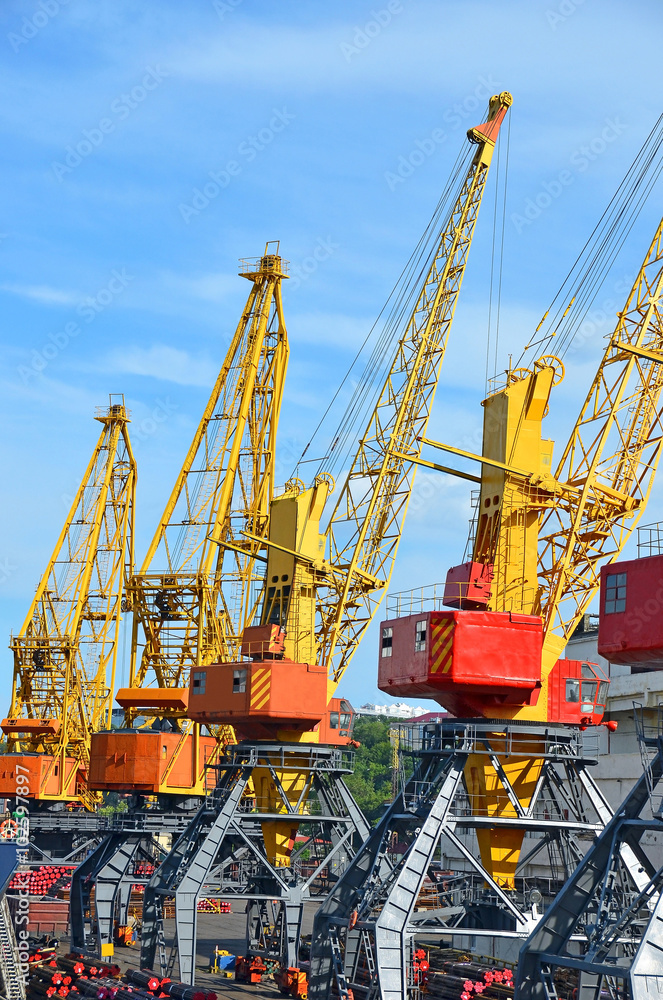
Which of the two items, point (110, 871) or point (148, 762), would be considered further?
point (148, 762)

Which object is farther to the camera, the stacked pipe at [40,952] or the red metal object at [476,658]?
the stacked pipe at [40,952]

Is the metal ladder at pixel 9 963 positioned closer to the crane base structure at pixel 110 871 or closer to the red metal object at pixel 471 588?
the crane base structure at pixel 110 871

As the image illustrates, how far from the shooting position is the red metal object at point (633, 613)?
105 ft

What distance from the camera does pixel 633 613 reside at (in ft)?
107

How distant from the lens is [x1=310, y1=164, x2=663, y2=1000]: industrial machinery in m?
42.0

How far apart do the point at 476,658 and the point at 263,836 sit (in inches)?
751

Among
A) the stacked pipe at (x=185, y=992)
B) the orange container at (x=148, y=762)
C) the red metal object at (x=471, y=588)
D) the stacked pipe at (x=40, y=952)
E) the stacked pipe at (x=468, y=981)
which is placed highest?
the red metal object at (x=471, y=588)

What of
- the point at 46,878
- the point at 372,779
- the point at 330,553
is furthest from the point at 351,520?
the point at 372,779

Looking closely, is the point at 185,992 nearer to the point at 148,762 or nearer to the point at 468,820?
the point at 468,820

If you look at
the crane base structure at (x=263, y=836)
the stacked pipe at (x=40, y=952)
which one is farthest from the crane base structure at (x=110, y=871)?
the crane base structure at (x=263, y=836)

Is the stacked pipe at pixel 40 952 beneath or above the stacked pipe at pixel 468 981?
beneath

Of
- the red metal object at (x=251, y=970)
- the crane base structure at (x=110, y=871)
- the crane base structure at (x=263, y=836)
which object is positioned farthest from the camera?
the crane base structure at (x=110, y=871)

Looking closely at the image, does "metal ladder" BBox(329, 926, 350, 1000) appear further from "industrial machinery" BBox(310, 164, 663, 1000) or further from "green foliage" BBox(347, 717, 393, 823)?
"green foliage" BBox(347, 717, 393, 823)

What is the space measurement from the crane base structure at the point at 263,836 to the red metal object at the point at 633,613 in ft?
81.3
